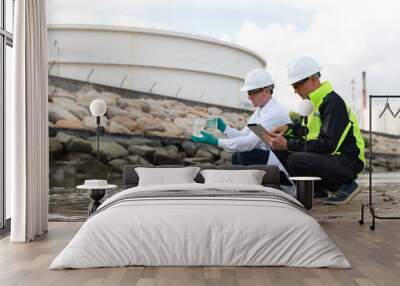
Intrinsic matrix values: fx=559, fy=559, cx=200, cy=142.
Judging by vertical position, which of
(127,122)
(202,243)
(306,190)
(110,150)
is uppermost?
(127,122)

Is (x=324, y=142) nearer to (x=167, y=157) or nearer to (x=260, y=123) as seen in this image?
(x=260, y=123)

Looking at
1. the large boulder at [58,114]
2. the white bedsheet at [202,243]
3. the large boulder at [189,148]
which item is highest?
Answer: the large boulder at [58,114]

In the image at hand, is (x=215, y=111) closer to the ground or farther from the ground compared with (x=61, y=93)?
closer to the ground

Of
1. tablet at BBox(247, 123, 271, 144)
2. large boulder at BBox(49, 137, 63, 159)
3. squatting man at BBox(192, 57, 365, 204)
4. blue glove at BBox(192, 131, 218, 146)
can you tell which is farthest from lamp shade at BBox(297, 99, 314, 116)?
large boulder at BBox(49, 137, 63, 159)

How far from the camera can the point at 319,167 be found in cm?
707

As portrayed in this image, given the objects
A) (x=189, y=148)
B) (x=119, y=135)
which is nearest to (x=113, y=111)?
(x=119, y=135)

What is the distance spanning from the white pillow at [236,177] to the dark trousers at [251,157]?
41 centimetres

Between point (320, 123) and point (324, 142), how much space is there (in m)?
0.25

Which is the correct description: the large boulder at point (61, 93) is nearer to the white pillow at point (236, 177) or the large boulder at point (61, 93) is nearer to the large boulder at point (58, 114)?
the large boulder at point (58, 114)

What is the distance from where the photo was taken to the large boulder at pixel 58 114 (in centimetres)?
729

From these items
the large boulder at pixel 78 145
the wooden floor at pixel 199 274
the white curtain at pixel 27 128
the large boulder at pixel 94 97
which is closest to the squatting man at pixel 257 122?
the large boulder at pixel 94 97

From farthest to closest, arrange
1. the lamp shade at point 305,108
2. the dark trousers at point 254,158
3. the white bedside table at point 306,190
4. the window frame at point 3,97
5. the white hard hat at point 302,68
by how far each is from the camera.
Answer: the white hard hat at point 302,68, the dark trousers at point 254,158, the lamp shade at point 305,108, the white bedside table at point 306,190, the window frame at point 3,97

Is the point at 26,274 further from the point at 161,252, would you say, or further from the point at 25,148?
the point at 25,148

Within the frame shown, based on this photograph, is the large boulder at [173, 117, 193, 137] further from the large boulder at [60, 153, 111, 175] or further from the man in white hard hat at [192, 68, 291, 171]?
the large boulder at [60, 153, 111, 175]
